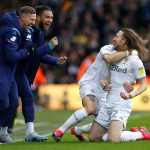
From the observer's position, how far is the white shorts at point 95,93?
12.4 meters

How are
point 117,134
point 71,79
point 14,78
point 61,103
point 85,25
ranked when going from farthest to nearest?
point 85,25 → point 71,79 → point 61,103 → point 14,78 → point 117,134

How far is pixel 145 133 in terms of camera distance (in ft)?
40.6

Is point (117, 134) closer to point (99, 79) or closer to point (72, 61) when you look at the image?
point (99, 79)

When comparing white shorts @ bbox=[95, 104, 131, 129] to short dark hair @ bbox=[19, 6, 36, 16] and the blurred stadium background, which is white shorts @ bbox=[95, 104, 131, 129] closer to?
short dark hair @ bbox=[19, 6, 36, 16]

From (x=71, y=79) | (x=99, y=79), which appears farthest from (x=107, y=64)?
(x=71, y=79)

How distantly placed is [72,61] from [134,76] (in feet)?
48.4

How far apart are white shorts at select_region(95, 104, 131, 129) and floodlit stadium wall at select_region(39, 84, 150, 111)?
11.9 meters

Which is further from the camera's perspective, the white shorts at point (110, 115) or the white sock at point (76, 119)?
the white sock at point (76, 119)

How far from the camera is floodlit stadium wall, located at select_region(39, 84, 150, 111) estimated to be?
24.2 meters

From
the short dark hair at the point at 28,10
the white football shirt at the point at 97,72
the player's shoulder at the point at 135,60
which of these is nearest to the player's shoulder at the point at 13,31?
the short dark hair at the point at 28,10

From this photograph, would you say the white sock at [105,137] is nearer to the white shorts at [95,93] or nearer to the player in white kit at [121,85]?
the player in white kit at [121,85]

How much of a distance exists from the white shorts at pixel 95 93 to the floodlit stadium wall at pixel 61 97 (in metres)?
11.5

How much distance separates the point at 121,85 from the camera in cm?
1209

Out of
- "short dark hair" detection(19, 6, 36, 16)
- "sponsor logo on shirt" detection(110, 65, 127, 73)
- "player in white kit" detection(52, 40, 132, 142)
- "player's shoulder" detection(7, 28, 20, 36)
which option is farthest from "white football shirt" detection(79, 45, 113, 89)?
"player's shoulder" detection(7, 28, 20, 36)
